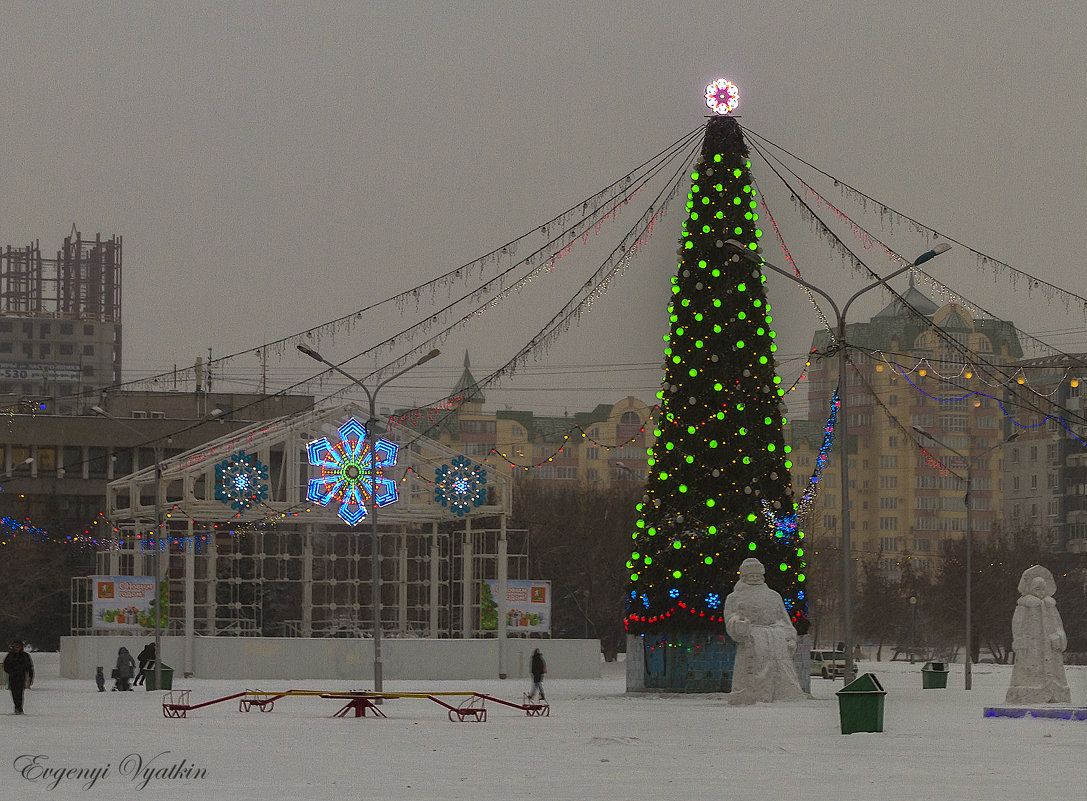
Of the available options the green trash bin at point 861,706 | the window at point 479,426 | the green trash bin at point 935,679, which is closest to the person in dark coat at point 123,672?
the green trash bin at point 935,679

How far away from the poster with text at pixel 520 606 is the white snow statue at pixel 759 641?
2062 cm

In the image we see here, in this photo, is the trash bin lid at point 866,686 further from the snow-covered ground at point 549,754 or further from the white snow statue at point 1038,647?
the white snow statue at point 1038,647

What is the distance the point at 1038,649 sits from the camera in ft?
107

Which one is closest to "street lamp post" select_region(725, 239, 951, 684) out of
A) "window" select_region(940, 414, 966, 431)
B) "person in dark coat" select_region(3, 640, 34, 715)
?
"person in dark coat" select_region(3, 640, 34, 715)

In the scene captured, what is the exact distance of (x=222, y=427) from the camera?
10194cm

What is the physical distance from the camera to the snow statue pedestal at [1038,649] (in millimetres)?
32562

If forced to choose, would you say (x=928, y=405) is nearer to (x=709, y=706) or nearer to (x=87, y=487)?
(x=87, y=487)

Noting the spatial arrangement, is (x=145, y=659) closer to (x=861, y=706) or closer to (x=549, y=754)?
(x=861, y=706)

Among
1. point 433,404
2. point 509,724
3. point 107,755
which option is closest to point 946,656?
point 433,404

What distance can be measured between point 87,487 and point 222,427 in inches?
363

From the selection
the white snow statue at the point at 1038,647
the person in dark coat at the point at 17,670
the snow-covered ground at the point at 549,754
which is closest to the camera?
the snow-covered ground at the point at 549,754

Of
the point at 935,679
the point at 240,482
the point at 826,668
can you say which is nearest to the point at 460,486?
the point at 240,482

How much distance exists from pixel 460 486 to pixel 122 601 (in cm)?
1011

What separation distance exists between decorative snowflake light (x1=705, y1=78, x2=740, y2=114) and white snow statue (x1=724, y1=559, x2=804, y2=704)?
34.9 feet
